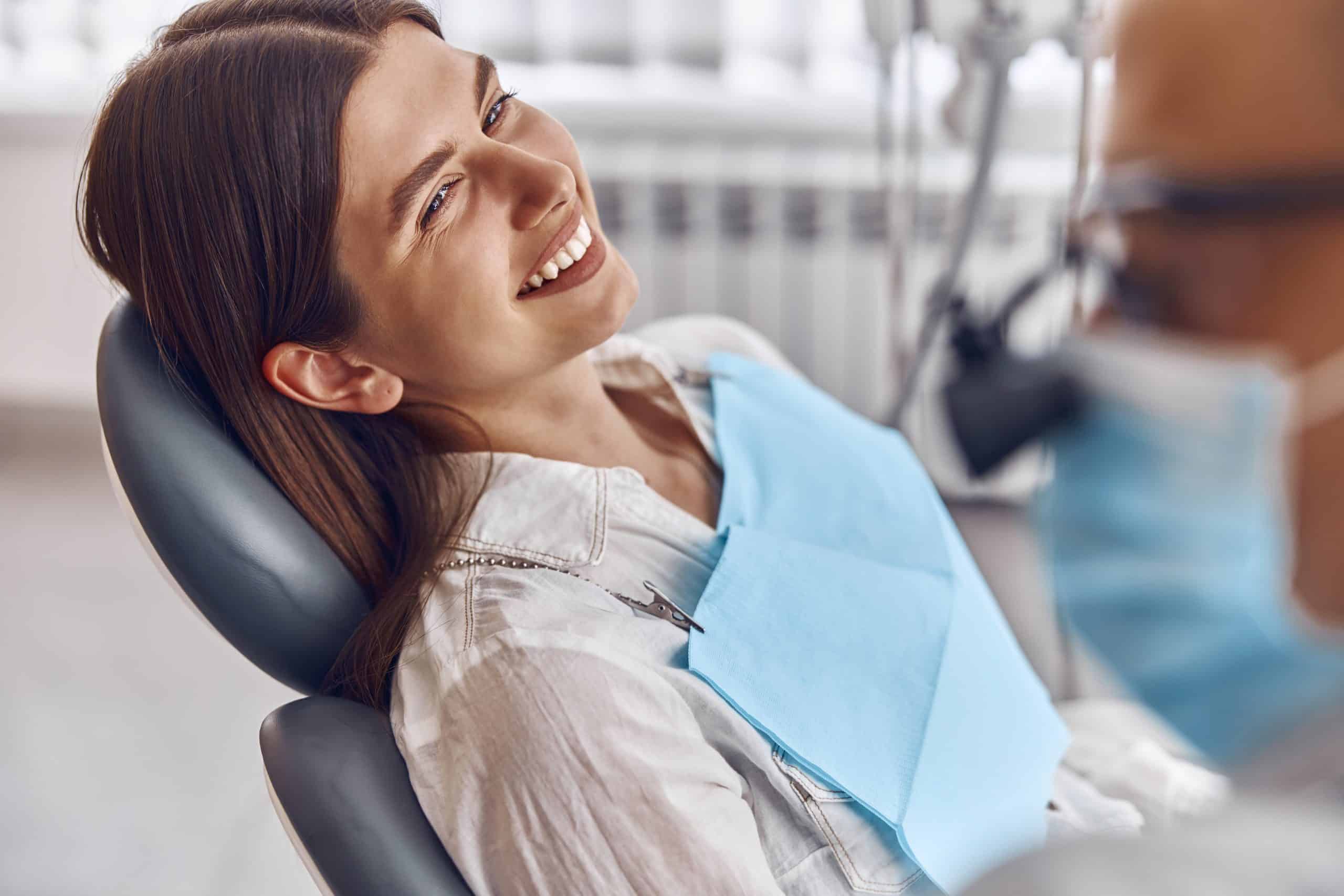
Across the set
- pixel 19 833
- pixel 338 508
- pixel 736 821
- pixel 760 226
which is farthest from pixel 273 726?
pixel 760 226

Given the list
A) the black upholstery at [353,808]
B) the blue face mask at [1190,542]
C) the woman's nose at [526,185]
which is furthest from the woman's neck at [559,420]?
the blue face mask at [1190,542]

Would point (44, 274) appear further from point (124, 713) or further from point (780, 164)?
point (780, 164)

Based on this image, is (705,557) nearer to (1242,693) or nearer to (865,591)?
(865,591)

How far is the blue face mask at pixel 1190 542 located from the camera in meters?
0.62

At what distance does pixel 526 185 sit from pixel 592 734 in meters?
0.47

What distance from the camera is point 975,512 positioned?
2.41 metres

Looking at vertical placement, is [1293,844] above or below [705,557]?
above

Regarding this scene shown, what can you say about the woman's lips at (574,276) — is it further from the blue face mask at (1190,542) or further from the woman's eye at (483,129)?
the blue face mask at (1190,542)

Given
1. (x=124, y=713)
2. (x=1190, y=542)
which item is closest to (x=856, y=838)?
(x=1190, y=542)

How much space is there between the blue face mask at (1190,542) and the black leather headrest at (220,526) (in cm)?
58

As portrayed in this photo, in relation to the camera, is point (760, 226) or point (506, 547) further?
point (760, 226)

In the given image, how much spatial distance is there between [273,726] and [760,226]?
5.45ft

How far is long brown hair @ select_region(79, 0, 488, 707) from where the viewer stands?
2.89ft

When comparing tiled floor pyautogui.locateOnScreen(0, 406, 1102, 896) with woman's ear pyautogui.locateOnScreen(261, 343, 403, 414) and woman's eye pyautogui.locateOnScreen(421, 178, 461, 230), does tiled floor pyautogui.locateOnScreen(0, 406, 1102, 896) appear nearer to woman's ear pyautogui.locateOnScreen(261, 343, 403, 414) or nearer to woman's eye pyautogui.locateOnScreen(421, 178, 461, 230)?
woman's ear pyautogui.locateOnScreen(261, 343, 403, 414)
